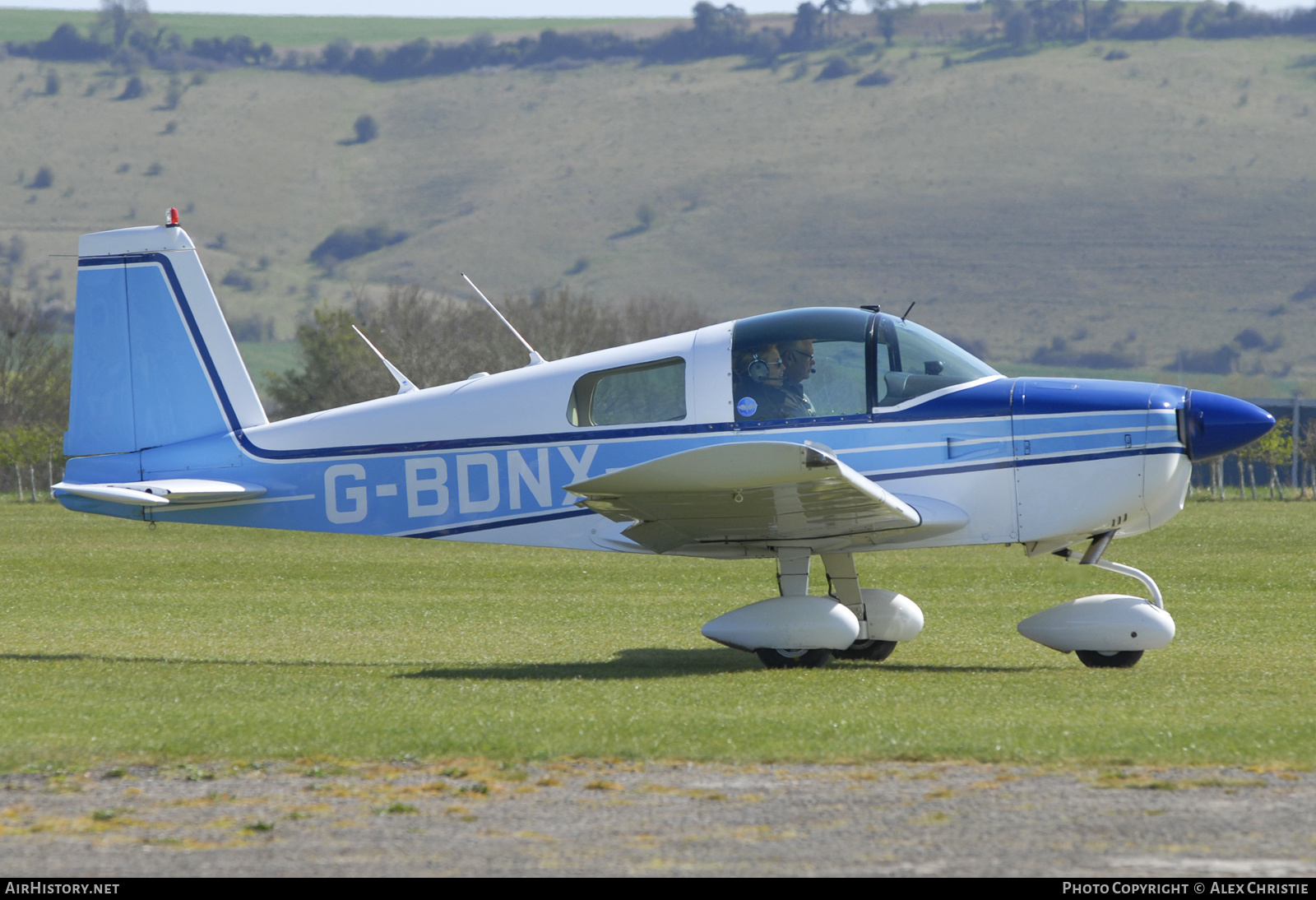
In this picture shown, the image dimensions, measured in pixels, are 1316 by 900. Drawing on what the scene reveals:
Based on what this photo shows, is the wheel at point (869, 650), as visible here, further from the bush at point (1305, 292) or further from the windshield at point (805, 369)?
the bush at point (1305, 292)

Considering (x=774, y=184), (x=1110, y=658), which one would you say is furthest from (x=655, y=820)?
(x=774, y=184)

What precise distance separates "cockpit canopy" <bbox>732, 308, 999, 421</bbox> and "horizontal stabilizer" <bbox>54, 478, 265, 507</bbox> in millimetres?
3808

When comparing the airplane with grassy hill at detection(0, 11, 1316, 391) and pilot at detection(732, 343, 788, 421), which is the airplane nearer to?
pilot at detection(732, 343, 788, 421)

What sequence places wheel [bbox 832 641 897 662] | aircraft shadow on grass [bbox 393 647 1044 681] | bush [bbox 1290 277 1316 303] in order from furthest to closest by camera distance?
bush [bbox 1290 277 1316 303] < wheel [bbox 832 641 897 662] < aircraft shadow on grass [bbox 393 647 1044 681]

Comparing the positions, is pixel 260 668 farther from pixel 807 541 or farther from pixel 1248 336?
pixel 1248 336

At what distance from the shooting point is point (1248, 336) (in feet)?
321

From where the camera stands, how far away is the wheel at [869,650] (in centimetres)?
1045

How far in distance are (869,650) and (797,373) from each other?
7.57 ft

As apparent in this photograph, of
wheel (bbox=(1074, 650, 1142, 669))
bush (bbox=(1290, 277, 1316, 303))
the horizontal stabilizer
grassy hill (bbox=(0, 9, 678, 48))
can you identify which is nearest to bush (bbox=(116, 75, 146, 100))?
grassy hill (bbox=(0, 9, 678, 48))

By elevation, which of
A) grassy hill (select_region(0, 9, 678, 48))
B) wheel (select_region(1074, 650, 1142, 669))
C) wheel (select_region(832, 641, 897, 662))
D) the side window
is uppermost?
grassy hill (select_region(0, 9, 678, 48))

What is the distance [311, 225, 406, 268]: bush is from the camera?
5187 inches

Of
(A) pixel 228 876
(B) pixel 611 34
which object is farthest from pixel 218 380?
(B) pixel 611 34

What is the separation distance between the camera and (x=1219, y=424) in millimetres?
9188

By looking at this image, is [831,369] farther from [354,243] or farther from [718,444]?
[354,243]
